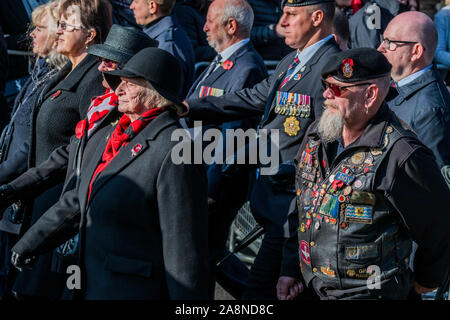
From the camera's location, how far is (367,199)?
11.7 feet

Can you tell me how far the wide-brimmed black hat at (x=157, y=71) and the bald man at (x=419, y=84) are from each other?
1.71 metres

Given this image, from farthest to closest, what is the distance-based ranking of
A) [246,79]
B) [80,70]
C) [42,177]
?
1. [246,79]
2. [80,70]
3. [42,177]

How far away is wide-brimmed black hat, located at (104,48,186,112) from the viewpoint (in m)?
3.73

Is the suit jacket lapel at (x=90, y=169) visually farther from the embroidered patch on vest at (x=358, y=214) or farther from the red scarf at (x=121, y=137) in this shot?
the embroidered patch on vest at (x=358, y=214)

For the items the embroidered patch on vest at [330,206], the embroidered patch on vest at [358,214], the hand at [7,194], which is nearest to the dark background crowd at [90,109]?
the hand at [7,194]

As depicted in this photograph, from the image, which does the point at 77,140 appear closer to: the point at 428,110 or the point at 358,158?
the point at 358,158

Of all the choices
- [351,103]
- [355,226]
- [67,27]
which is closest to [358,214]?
[355,226]

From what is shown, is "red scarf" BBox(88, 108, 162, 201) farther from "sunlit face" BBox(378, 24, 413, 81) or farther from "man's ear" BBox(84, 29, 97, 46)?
"sunlit face" BBox(378, 24, 413, 81)

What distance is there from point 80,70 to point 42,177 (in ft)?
2.76

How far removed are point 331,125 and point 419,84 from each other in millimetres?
1364

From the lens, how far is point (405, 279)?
12.2 ft

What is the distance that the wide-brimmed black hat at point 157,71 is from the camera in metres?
3.73

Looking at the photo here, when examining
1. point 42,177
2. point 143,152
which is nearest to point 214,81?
point 42,177
